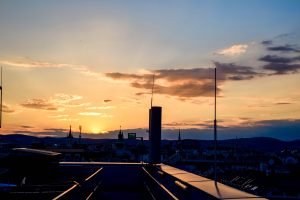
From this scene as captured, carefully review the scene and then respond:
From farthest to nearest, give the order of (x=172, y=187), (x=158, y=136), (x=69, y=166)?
(x=158, y=136), (x=69, y=166), (x=172, y=187)

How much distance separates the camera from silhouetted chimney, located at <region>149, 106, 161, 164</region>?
34.8 m

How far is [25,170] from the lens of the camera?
3091 centimetres

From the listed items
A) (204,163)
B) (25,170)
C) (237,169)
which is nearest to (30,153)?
(25,170)

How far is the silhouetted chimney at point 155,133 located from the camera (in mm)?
34781

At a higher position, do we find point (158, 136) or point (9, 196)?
point (158, 136)

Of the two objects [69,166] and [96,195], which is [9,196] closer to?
[96,195]

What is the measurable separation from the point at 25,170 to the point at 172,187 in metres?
12.4

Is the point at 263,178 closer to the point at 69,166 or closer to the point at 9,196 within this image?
the point at 69,166

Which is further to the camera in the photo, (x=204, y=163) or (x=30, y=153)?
(x=204, y=163)

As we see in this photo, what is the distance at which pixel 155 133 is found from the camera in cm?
3538

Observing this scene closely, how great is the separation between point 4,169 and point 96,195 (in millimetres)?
9914

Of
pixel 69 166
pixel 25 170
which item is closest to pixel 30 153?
pixel 25 170

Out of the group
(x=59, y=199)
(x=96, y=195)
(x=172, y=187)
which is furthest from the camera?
(x=96, y=195)

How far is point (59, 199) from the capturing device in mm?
12125
